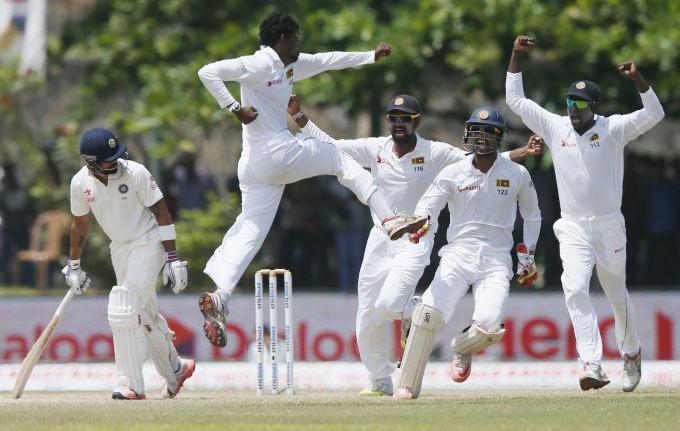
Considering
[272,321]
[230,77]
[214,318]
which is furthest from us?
[272,321]

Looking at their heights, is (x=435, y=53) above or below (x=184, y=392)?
above

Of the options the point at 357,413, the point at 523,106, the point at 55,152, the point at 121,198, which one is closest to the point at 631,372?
the point at 523,106

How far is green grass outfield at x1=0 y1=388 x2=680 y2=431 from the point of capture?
8508mm

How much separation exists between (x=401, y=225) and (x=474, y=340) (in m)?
0.91

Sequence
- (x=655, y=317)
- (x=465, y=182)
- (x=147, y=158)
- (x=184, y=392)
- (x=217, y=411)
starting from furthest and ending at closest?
(x=147, y=158) → (x=655, y=317) → (x=184, y=392) → (x=465, y=182) → (x=217, y=411)

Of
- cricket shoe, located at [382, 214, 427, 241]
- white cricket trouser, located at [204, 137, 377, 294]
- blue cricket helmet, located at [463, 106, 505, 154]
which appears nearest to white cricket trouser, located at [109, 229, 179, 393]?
white cricket trouser, located at [204, 137, 377, 294]

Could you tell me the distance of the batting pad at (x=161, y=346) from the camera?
10.6m

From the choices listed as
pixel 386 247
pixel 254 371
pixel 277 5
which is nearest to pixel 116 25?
pixel 277 5

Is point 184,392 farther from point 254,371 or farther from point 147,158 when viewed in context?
point 147,158

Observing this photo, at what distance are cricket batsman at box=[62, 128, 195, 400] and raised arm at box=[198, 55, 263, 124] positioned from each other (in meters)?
0.72

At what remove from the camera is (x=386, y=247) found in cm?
1077

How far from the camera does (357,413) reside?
A: 915 cm

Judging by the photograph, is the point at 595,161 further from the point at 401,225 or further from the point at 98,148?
the point at 98,148

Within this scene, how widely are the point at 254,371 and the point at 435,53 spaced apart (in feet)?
15.9
